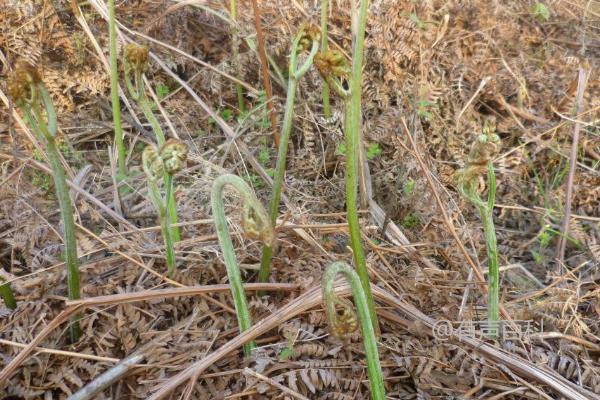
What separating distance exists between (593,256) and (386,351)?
97 centimetres

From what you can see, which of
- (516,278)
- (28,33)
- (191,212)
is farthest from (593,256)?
(28,33)

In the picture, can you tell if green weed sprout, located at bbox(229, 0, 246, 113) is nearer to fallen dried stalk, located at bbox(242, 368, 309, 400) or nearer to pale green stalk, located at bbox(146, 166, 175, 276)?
pale green stalk, located at bbox(146, 166, 175, 276)

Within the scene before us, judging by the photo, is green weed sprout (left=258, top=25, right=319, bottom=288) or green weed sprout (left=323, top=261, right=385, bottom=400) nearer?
green weed sprout (left=323, top=261, right=385, bottom=400)

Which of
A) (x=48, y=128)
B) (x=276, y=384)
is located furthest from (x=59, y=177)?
(x=276, y=384)

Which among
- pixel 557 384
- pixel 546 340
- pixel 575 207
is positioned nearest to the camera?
pixel 557 384

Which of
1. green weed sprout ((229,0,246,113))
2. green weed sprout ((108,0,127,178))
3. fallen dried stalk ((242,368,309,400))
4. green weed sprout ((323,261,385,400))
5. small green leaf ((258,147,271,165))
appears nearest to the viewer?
green weed sprout ((323,261,385,400))

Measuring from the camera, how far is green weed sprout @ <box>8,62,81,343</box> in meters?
1.17

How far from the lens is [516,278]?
200 centimetres

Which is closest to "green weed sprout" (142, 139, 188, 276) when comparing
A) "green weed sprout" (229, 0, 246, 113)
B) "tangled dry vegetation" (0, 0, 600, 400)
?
"tangled dry vegetation" (0, 0, 600, 400)

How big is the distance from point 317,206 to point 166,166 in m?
0.84

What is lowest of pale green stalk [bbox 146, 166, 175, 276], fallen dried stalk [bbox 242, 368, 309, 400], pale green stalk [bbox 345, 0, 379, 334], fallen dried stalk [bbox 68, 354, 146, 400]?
fallen dried stalk [bbox 68, 354, 146, 400]

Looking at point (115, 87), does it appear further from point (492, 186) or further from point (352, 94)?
point (492, 186)

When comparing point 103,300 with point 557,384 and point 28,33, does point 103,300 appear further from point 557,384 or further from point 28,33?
point 28,33

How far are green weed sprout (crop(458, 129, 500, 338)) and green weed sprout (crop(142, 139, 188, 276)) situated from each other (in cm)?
63
